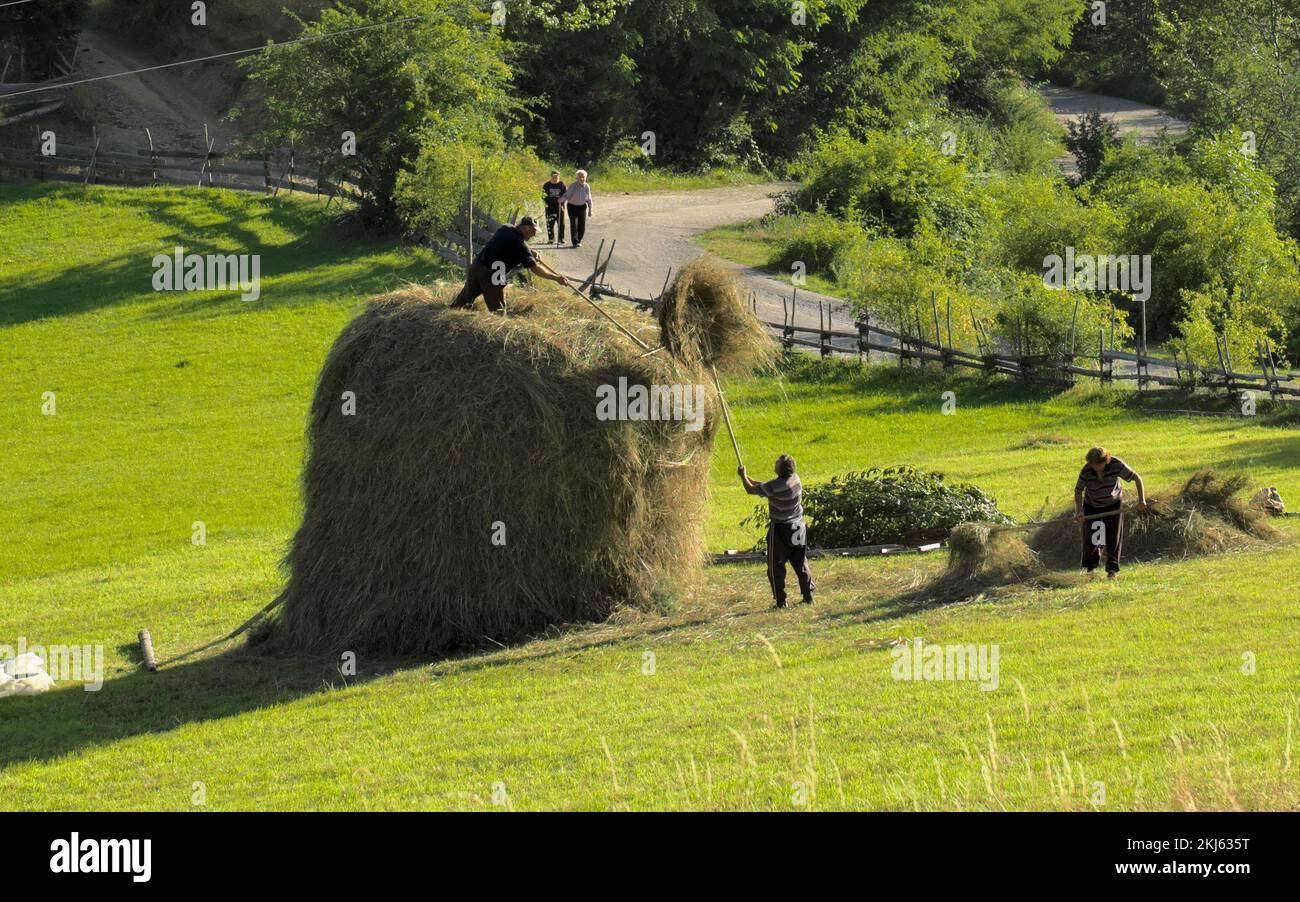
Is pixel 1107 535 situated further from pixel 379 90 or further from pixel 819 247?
pixel 379 90

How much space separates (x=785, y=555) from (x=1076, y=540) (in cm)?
410

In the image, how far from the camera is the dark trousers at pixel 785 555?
1964 cm

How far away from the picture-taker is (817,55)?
8006 centimetres

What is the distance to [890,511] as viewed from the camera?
2522 cm

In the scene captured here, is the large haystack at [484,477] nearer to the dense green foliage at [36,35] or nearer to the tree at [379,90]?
the tree at [379,90]

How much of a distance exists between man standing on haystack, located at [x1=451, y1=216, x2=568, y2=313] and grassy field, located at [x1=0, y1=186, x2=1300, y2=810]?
11.4 ft

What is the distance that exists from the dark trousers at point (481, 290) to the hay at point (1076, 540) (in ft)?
21.1

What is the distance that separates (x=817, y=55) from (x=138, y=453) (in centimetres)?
5068

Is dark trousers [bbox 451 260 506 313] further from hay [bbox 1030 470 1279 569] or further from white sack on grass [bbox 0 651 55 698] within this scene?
hay [bbox 1030 470 1279 569]

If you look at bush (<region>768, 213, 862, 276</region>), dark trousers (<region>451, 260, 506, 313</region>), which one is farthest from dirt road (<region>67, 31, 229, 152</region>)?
dark trousers (<region>451, 260, 506, 313</region>)

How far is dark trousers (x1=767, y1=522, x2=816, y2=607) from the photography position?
19641 mm

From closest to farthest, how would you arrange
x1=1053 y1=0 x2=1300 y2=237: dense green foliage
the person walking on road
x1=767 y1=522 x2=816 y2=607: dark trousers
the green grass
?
x1=767 y1=522 x2=816 y2=607: dark trousers < the person walking on road < the green grass < x1=1053 y1=0 x2=1300 y2=237: dense green foliage

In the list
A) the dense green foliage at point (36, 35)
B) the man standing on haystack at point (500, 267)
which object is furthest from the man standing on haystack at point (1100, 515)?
the dense green foliage at point (36, 35)

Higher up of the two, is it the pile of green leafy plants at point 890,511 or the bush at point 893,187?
the bush at point 893,187
